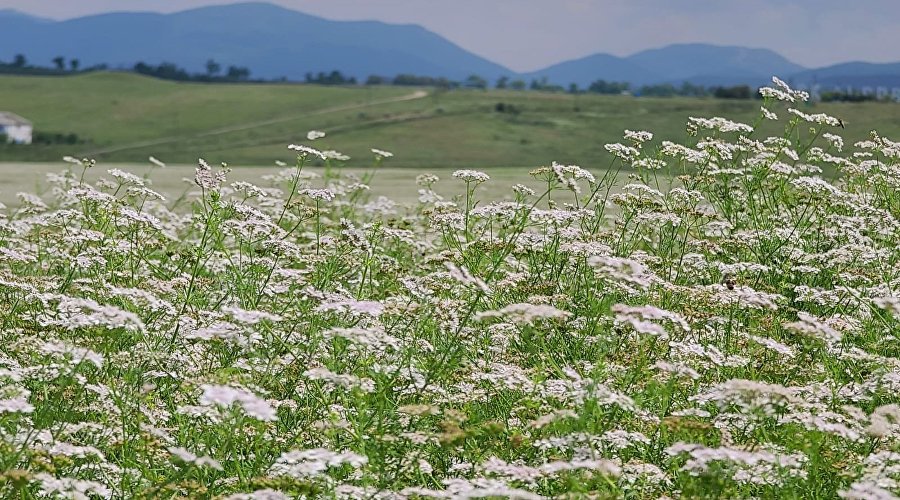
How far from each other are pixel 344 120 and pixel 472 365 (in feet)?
337

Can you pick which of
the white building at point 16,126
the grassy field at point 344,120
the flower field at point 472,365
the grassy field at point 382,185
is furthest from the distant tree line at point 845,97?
the white building at point 16,126

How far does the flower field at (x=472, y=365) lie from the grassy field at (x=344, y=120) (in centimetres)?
4067

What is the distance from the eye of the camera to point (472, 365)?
6.86 meters

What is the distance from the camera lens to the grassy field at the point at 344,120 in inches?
2761

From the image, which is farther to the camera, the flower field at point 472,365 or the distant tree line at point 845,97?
the distant tree line at point 845,97

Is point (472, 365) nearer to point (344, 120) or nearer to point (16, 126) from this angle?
point (344, 120)

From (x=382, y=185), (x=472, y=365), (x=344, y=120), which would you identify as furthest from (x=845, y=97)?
(x=472, y=365)

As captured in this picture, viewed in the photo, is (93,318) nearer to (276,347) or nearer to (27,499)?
(27,499)

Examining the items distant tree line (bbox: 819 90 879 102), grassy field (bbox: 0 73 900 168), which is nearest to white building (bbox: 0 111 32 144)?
grassy field (bbox: 0 73 900 168)

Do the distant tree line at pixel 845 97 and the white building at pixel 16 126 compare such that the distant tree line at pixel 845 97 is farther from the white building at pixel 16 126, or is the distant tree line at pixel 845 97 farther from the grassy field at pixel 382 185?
the white building at pixel 16 126

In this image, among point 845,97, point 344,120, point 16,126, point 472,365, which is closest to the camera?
point 472,365

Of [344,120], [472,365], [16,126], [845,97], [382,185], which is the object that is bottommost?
[16,126]

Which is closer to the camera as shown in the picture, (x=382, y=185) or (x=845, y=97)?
(x=382, y=185)

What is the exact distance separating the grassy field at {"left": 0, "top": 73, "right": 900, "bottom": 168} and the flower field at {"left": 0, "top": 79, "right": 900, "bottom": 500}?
133 feet
